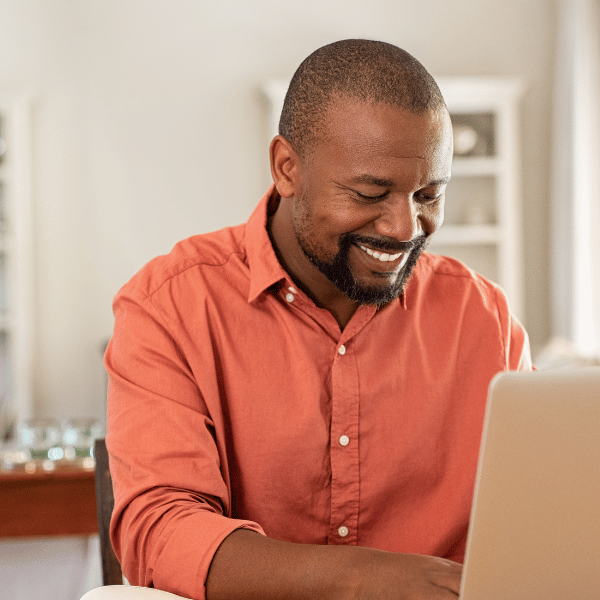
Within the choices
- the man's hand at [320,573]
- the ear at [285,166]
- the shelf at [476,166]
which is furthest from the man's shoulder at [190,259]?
the shelf at [476,166]

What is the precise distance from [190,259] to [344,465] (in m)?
0.40

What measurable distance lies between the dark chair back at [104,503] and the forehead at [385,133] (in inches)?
22.9

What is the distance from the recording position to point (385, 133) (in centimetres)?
100

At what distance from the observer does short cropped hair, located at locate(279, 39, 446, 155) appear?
103cm

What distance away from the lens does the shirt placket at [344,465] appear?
1.10 m

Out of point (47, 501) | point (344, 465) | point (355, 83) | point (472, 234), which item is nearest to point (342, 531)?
point (344, 465)

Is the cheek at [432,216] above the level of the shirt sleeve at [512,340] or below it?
above

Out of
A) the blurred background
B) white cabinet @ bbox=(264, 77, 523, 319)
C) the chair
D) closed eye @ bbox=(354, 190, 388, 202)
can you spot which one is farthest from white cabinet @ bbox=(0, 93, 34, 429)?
closed eye @ bbox=(354, 190, 388, 202)

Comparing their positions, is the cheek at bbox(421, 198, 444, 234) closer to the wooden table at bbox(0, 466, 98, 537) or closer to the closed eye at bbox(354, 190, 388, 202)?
the closed eye at bbox(354, 190, 388, 202)

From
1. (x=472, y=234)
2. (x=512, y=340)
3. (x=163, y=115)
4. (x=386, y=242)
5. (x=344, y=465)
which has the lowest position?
(x=472, y=234)

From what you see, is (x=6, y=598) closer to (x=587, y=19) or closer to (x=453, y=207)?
(x=453, y=207)

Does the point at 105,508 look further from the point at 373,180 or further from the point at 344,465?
the point at 373,180

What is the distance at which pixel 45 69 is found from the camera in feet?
11.8

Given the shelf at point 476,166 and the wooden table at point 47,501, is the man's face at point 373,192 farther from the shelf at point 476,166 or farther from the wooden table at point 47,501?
the shelf at point 476,166
